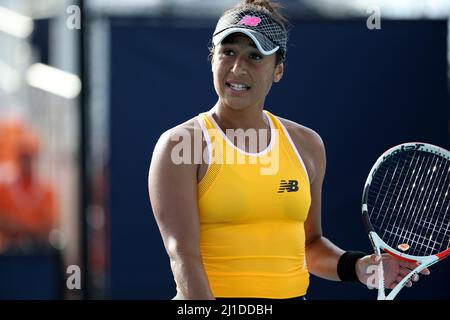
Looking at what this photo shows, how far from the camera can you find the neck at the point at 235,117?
2891mm

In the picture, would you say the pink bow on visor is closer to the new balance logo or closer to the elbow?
the new balance logo

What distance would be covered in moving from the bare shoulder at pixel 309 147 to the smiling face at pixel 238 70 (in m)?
0.25

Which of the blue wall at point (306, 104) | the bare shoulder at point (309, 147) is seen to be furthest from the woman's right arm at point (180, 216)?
the blue wall at point (306, 104)

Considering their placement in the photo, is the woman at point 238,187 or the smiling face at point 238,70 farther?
the smiling face at point 238,70

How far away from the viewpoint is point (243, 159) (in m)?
2.79

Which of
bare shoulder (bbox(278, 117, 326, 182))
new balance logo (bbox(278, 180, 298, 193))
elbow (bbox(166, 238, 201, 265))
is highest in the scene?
bare shoulder (bbox(278, 117, 326, 182))

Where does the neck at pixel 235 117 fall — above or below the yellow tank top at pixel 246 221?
above

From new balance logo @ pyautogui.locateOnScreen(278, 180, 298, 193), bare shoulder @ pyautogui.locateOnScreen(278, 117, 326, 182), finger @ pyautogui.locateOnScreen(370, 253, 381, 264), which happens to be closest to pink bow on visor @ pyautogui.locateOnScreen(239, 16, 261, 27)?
bare shoulder @ pyautogui.locateOnScreen(278, 117, 326, 182)

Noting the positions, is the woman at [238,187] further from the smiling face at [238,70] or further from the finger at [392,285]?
the finger at [392,285]

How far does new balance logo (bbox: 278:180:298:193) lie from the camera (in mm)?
2807

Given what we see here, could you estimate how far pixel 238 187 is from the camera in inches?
108

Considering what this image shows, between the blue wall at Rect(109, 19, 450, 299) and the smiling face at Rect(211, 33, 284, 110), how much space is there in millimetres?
2374

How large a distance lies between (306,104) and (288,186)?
2.49 meters

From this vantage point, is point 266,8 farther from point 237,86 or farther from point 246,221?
point 246,221
